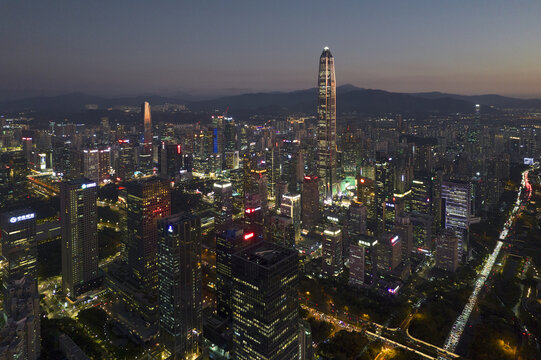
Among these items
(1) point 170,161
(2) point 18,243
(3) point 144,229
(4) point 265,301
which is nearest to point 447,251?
(4) point 265,301

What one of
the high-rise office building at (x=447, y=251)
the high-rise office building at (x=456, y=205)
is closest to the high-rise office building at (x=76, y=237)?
the high-rise office building at (x=447, y=251)

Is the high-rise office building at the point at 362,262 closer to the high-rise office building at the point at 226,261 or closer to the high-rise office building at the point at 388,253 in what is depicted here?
the high-rise office building at the point at 388,253

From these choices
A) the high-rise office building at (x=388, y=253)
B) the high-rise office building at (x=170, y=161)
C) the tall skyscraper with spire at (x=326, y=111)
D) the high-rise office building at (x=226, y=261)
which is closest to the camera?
the high-rise office building at (x=226, y=261)

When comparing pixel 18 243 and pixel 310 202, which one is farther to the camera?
pixel 310 202

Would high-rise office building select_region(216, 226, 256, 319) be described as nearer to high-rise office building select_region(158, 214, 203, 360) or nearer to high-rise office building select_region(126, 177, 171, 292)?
high-rise office building select_region(158, 214, 203, 360)

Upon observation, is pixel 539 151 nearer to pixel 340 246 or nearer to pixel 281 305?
pixel 340 246

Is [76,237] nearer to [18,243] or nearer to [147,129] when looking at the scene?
[18,243]
